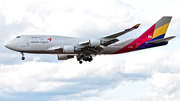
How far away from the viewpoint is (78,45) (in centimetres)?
5909

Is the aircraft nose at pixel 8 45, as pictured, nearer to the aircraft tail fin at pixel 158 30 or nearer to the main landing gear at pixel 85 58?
the main landing gear at pixel 85 58

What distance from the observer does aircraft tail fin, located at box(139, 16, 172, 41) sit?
6469cm

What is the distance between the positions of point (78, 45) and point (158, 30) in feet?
58.7

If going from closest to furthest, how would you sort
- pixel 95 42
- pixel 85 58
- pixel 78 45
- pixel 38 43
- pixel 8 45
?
1. pixel 95 42
2. pixel 38 43
3. pixel 78 45
4. pixel 8 45
5. pixel 85 58

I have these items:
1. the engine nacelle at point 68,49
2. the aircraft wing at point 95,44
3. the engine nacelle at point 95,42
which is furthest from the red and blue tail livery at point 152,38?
the engine nacelle at point 68,49

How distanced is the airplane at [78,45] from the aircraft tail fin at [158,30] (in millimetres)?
745

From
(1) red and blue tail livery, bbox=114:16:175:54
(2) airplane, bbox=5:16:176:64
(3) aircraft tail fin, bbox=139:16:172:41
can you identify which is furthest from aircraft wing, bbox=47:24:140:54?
(3) aircraft tail fin, bbox=139:16:172:41

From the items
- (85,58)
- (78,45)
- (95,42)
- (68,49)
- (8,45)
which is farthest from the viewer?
(85,58)

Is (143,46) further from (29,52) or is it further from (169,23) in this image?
(29,52)

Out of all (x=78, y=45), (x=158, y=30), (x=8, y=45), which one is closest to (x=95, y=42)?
(x=78, y=45)

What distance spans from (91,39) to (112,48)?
21.5 feet

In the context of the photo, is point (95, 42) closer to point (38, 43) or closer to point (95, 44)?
point (95, 44)

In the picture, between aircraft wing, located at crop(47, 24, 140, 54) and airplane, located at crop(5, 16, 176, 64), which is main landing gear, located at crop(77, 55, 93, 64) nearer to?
airplane, located at crop(5, 16, 176, 64)

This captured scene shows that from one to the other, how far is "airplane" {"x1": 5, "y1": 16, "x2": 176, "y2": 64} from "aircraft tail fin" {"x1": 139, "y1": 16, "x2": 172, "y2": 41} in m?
0.75
